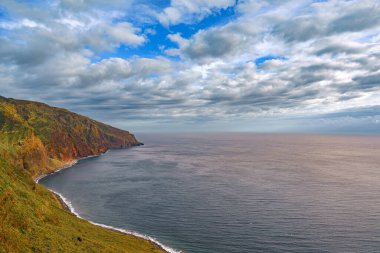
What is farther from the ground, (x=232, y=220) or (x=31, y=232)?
(x=31, y=232)

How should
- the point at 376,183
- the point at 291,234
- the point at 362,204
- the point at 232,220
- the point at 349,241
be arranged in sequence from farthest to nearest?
the point at 376,183 < the point at 362,204 < the point at 232,220 < the point at 291,234 < the point at 349,241

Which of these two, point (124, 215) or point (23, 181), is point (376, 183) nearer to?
point (124, 215)

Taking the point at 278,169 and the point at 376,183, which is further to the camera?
the point at 278,169

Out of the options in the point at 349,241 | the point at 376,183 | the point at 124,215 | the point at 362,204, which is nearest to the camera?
the point at 349,241

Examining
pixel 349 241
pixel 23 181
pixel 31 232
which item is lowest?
pixel 349 241

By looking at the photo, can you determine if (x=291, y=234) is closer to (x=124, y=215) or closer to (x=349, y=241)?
(x=349, y=241)

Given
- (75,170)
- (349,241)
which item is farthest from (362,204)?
(75,170)

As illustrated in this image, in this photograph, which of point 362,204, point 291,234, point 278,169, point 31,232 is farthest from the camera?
point 278,169

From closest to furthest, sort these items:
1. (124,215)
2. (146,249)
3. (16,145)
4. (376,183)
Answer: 1. (146,249)
2. (124,215)
3. (376,183)
4. (16,145)

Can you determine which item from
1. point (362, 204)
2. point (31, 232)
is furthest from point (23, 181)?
point (362, 204)
